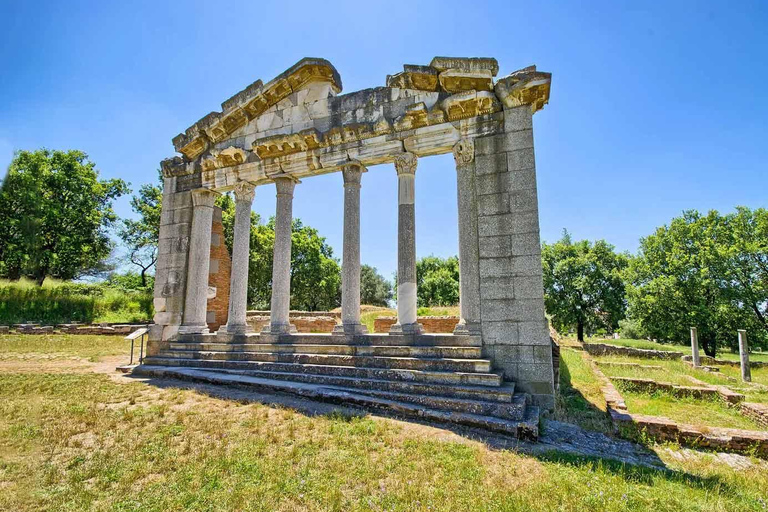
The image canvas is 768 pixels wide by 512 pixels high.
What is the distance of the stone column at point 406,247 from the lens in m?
9.39

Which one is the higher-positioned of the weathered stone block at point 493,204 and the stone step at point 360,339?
the weathered stone block at point 493,204

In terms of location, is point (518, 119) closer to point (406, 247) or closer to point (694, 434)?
point (406, 247)

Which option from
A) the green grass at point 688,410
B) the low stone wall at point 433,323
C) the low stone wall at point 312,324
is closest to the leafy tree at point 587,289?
the low stone wall at point 433,323

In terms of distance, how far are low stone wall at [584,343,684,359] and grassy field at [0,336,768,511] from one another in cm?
2260

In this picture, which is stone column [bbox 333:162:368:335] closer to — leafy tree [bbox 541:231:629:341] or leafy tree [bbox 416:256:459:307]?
leafy tree [bbox 541:231:629:341]

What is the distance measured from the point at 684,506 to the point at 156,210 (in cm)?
3698

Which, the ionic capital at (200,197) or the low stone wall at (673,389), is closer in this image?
the low stone wall at (673,389)

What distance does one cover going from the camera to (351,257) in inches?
413

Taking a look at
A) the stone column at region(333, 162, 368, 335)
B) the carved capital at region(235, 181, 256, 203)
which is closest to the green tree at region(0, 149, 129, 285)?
the carved capital at region(235, 181, 256, 203)

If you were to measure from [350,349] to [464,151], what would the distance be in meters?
5.33

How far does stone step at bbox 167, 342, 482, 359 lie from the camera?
27.1ft

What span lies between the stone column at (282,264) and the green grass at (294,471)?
4.30 meters

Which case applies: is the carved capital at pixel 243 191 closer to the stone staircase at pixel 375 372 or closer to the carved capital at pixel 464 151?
the stone staircase at pixel 375 372

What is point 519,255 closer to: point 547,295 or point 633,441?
point 633,441
